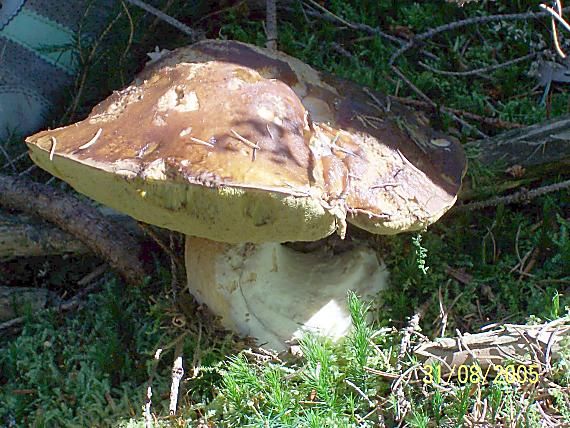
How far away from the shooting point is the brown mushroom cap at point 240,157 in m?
1.33

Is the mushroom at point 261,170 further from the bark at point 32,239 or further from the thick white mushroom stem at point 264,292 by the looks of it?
the bark at point 32,239

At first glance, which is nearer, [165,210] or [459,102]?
[165,210]

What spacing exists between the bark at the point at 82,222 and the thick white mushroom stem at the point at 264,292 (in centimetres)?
29

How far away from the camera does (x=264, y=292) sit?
72.6 inches

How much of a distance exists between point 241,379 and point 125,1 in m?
1.47

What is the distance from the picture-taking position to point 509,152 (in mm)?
2197

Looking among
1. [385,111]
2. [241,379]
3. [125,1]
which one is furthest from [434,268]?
[125,1]

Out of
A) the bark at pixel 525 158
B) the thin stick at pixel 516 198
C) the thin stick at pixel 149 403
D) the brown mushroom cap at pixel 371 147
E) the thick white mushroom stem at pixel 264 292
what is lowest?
the thin stick at pixel 149 403

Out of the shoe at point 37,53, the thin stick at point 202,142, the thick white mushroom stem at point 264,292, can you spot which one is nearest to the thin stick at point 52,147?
the thin stick at point 202,142

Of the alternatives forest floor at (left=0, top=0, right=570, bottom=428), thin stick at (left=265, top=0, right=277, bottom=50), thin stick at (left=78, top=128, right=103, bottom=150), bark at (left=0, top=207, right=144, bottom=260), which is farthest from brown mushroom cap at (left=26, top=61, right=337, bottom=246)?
thin stick at (left=265, top=0, right=277, bottom=50)

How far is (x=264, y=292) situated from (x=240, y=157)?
58 cm

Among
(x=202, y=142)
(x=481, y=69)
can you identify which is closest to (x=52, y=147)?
(x=202, y=142)

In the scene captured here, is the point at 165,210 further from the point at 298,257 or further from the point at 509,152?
the point at 509,152

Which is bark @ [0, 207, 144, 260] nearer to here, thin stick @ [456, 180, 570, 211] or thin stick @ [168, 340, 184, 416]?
thin stick @ [168, 340, 184, 416]
